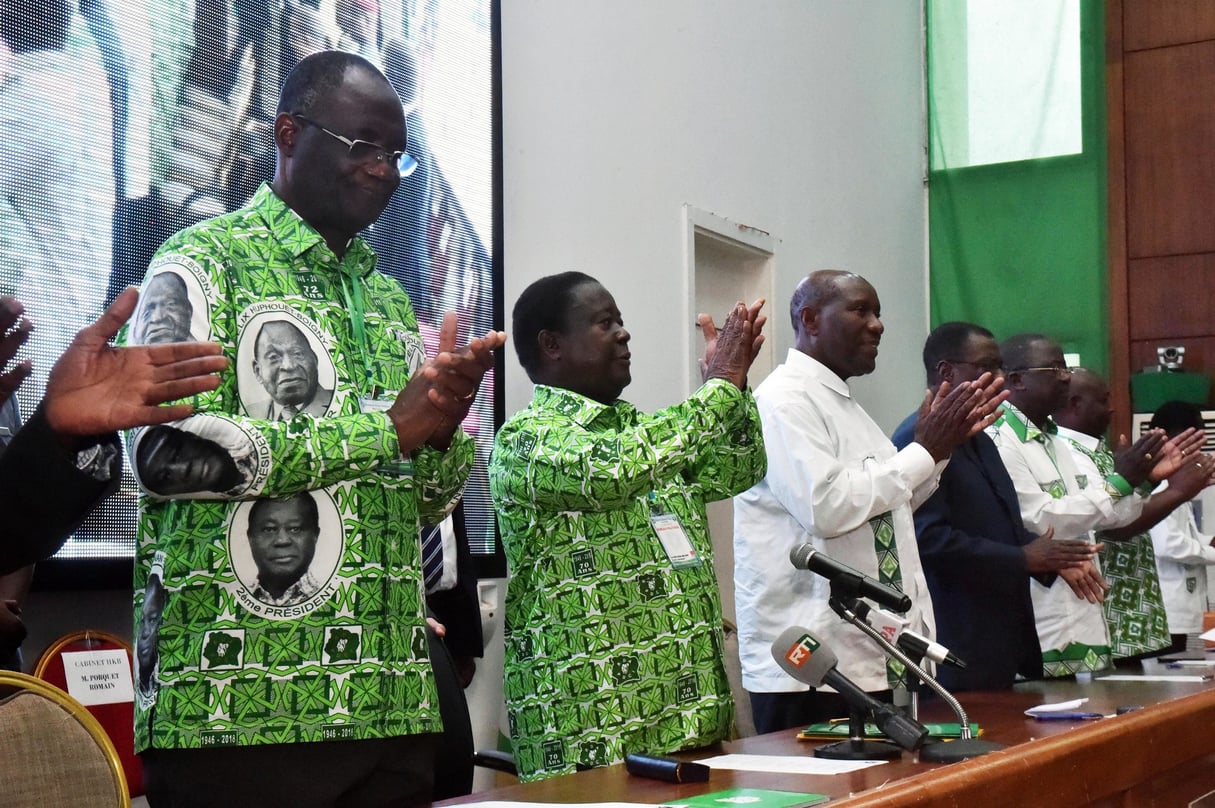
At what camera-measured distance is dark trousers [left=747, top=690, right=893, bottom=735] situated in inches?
114

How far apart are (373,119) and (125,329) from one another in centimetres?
47

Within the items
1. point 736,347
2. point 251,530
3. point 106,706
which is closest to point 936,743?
point 736,347

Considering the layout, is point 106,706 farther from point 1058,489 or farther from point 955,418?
point 1058,489

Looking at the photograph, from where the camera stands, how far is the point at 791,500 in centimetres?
298

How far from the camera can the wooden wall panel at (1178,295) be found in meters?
7.48

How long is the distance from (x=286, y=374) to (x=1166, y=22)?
7182mm

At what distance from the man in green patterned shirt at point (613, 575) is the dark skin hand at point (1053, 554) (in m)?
1.17

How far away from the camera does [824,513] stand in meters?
2.91

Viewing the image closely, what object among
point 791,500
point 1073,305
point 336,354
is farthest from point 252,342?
point 1073,305

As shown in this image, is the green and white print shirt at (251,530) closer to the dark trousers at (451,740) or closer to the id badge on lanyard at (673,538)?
the id badge on lanyard at (673,538)

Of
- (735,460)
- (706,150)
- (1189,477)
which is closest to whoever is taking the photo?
(735,460)

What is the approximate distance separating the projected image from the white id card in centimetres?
96

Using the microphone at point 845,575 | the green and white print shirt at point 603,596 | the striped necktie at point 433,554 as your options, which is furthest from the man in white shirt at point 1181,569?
the microphone at point 845,575

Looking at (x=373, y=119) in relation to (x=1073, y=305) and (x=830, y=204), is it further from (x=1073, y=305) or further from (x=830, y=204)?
(x=1073, y=305)
